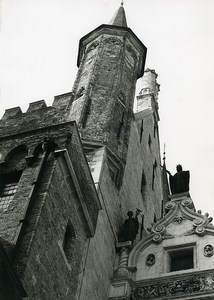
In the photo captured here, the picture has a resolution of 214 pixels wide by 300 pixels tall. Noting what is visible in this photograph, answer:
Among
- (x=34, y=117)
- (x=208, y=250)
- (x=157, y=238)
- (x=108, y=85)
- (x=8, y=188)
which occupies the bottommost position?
(x=8, y=188)

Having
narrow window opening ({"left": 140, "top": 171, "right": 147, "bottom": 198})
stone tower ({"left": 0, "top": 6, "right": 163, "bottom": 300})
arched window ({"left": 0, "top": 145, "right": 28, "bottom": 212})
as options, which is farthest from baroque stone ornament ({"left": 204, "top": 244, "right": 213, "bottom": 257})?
narrow window opening ({"left": 140, "top": 171, "right": 147, "bottom": 198})

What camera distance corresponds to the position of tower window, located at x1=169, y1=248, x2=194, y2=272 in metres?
15.6

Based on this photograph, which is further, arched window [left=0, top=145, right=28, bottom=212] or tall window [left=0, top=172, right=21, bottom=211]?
arched window [left=0, top=145, right=28, bottom=212]

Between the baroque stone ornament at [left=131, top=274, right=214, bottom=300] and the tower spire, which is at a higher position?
the tower spire

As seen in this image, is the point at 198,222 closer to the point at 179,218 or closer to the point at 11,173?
the point at 179,218

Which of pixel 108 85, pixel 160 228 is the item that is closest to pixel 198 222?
pixel 160 228

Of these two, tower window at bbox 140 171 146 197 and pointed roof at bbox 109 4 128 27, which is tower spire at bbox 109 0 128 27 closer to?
pointed roof at bbox 109 4 128 27

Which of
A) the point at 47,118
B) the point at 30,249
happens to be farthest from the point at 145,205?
the point at 30,249

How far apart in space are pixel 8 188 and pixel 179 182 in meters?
6.95

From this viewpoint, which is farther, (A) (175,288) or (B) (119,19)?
(B) (119,19)

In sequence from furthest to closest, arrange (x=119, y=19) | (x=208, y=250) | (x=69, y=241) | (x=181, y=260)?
(x=119, y=19) < (x=181, y=260) < (x=208, y=250) < (x=69, y=241)

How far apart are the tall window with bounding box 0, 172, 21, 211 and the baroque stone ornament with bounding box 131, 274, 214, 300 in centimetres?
424

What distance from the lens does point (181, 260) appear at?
630 inches

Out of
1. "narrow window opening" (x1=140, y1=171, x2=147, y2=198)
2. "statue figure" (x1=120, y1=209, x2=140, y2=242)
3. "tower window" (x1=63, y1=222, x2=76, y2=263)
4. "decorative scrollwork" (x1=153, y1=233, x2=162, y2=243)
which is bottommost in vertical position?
"tower window" (x1=63, y1=222, x2=76, y2=263)
